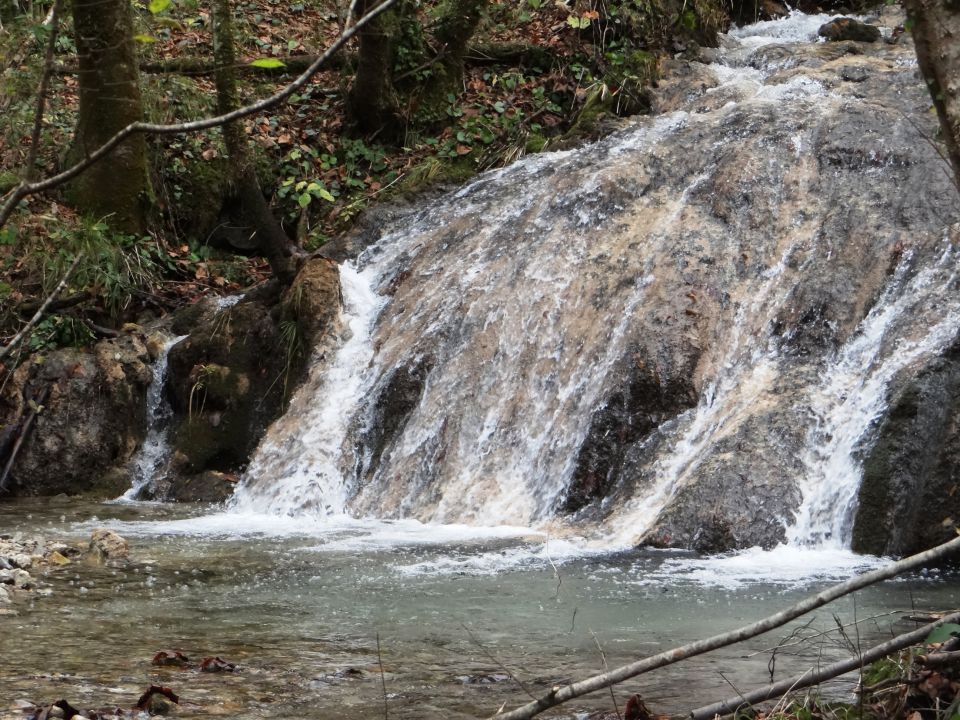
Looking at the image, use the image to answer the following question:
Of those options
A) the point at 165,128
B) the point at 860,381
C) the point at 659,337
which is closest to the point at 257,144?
the point at 659,337

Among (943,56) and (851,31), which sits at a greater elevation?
(851,31)

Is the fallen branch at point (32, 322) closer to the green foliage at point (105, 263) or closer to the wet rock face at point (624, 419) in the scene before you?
the wet rock face at point (624, 419)

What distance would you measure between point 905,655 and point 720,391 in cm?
501

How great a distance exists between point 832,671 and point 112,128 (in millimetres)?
10465

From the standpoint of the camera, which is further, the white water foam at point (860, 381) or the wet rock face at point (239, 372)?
the wet rock face at point (239, 372)

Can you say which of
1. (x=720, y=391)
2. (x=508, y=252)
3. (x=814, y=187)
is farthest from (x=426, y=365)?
(x=814, y=187)

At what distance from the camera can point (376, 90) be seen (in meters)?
13.1

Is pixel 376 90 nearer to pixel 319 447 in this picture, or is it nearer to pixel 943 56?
pixel 319 447

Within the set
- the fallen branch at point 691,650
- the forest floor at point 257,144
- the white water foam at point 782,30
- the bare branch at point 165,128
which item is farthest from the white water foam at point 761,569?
the white water foam at point 782,30

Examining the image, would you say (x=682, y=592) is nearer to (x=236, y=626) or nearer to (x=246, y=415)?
(x=236, y=626)

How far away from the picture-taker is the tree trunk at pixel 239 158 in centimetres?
930

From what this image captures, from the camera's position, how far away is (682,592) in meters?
5.40

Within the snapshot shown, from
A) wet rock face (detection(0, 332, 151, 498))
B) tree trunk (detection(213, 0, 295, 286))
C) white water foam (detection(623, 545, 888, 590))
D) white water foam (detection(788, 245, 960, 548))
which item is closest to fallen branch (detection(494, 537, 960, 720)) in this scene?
white water foam (detection(623, 545, 888, 590))

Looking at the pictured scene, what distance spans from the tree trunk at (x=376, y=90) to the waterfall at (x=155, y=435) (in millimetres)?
4307
